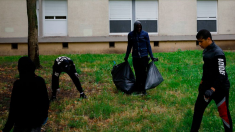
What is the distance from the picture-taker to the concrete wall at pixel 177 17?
1708 cm

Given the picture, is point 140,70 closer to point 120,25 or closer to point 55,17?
point 120,25

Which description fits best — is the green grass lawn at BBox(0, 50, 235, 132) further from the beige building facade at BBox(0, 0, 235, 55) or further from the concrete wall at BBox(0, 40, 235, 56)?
the beige building facade at BBox(0, 0, 235, 55)

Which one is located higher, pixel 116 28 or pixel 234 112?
pixel 116 28

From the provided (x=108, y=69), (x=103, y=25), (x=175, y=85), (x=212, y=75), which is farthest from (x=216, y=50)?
(x=103, y=25)

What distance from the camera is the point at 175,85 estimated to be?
8930mm

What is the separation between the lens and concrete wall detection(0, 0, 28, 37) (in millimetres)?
16469

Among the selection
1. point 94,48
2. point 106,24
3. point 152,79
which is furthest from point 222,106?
point 106,24

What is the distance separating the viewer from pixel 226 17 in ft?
57.0

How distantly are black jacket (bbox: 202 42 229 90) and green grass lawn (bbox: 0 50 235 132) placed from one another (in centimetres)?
144

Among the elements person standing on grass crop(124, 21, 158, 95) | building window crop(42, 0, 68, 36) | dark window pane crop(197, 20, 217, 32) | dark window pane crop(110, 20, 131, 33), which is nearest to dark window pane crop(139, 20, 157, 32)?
dark window pane crop(110, 20, 131, 33)

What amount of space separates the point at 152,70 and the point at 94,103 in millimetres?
1837

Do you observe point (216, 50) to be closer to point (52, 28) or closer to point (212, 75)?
point (212, 75)

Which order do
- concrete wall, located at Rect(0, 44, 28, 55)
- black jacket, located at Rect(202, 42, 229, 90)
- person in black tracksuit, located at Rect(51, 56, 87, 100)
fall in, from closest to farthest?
black jacket, located at Rect(202, 42, 229, 90) → person in black tracksuit, located at Rect(51, 56, 87, 100) → concrete wall, located at Rect(0, 44, 28, 55)

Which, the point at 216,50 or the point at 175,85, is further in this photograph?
the point at 175,85
